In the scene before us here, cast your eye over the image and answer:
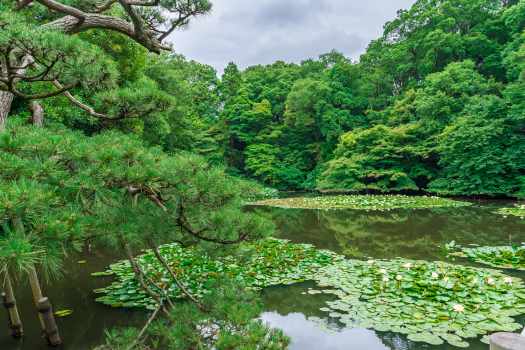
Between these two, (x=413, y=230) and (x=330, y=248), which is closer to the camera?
(x=330, y=248)

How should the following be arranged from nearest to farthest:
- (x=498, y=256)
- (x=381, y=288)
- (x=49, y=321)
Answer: (x=49, y=321) < (x=381, y=288) < (x=498, y=256)

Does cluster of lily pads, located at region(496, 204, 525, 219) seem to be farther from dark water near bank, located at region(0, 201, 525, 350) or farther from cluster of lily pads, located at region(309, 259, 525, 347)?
cluster of lily pads, located at region(309, 259, 525, 347)

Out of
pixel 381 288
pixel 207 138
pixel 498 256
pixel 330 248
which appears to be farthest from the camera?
pixel 207 138

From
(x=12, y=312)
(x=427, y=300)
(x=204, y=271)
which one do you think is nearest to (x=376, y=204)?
(x=427, y=300)

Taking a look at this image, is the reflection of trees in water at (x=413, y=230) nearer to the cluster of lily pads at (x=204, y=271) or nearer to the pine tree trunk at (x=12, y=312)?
the cluster of lily pads at (x=204, y=271)

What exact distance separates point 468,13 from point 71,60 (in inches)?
793

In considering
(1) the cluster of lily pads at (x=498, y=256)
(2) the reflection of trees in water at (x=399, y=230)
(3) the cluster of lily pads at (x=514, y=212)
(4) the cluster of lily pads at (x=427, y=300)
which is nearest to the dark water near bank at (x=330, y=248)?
(2) the reflection of trees in water at (x=399, y=230)

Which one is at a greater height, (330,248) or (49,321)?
(49,321)

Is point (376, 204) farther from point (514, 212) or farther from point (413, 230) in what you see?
point (413, 230)

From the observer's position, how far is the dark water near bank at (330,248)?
8.84ft

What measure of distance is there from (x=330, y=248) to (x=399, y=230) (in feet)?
6.99

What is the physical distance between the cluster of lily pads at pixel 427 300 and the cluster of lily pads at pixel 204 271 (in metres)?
0.43

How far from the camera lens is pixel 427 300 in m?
3.14

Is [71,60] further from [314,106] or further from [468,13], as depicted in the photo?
[468,13]
